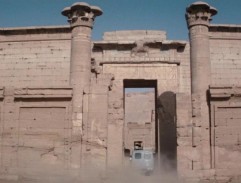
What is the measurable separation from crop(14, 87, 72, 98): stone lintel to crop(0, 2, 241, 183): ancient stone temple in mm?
35

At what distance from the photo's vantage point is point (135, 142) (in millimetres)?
29203

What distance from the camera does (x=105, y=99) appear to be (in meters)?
11.9

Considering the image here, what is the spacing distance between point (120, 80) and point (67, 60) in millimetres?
2325

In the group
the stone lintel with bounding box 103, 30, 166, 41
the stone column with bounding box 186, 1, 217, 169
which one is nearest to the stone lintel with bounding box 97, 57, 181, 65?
the stone lintel with bounding box 103, 30, 166, 41

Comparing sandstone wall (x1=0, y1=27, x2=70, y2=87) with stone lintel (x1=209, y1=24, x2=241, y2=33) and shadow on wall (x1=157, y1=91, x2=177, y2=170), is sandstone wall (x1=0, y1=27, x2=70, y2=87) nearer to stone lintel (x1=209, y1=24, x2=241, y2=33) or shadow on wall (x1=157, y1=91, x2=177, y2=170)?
shadow on wall (x1=157, y1=91, x2=177, y2=170)

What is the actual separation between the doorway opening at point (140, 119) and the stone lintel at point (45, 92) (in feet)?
10.7

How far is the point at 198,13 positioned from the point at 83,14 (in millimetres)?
4270

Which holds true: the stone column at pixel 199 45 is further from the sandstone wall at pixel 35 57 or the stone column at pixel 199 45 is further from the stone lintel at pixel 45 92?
the sandstone wall at pixel 35 57

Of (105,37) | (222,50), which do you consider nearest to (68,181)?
(105,37)

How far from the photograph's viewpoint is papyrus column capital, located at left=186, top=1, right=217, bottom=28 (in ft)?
41.4

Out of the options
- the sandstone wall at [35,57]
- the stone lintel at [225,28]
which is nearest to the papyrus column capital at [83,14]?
the sandstone wall at [35,57]

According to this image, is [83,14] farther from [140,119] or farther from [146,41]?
[140,119]

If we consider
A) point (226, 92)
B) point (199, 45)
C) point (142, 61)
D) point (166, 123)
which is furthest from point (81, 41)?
point (226, 92)

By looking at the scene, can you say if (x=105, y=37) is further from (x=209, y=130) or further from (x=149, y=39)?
(x=209, y=130)
